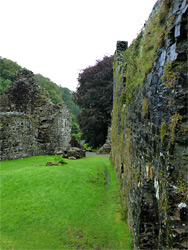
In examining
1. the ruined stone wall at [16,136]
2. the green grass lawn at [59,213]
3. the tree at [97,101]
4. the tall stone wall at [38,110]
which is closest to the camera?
the green grass lawn at [59,213]

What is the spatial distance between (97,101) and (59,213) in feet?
66.0

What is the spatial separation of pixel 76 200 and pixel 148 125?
3.48 m

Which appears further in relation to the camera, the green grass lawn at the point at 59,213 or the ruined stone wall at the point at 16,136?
the ruined stone wall at the point at 16,136

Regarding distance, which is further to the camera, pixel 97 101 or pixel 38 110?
pixel 97 101

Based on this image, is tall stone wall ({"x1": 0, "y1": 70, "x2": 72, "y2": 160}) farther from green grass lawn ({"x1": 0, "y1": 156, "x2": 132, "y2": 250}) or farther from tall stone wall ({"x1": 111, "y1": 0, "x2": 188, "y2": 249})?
tall stone wall ({"x1": 111, "y1": 0, "x2": 188, "y2": 249})

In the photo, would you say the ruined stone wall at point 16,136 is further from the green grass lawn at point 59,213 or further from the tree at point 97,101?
the tree at point 97,101

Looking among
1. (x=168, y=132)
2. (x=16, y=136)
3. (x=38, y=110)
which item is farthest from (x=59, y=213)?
(x=38, y=110)

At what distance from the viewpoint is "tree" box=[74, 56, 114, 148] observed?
77.8ft

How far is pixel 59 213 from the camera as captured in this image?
4910 mm

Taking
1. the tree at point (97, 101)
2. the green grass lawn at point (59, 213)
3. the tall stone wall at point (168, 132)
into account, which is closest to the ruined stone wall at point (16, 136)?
the green grass lawn at point (59, 213)

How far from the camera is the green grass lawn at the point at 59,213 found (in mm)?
3949

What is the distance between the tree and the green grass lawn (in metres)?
16.8

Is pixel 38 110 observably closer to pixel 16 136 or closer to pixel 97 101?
pixel 16 136

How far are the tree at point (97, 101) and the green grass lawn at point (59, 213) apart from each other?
16.8 m
